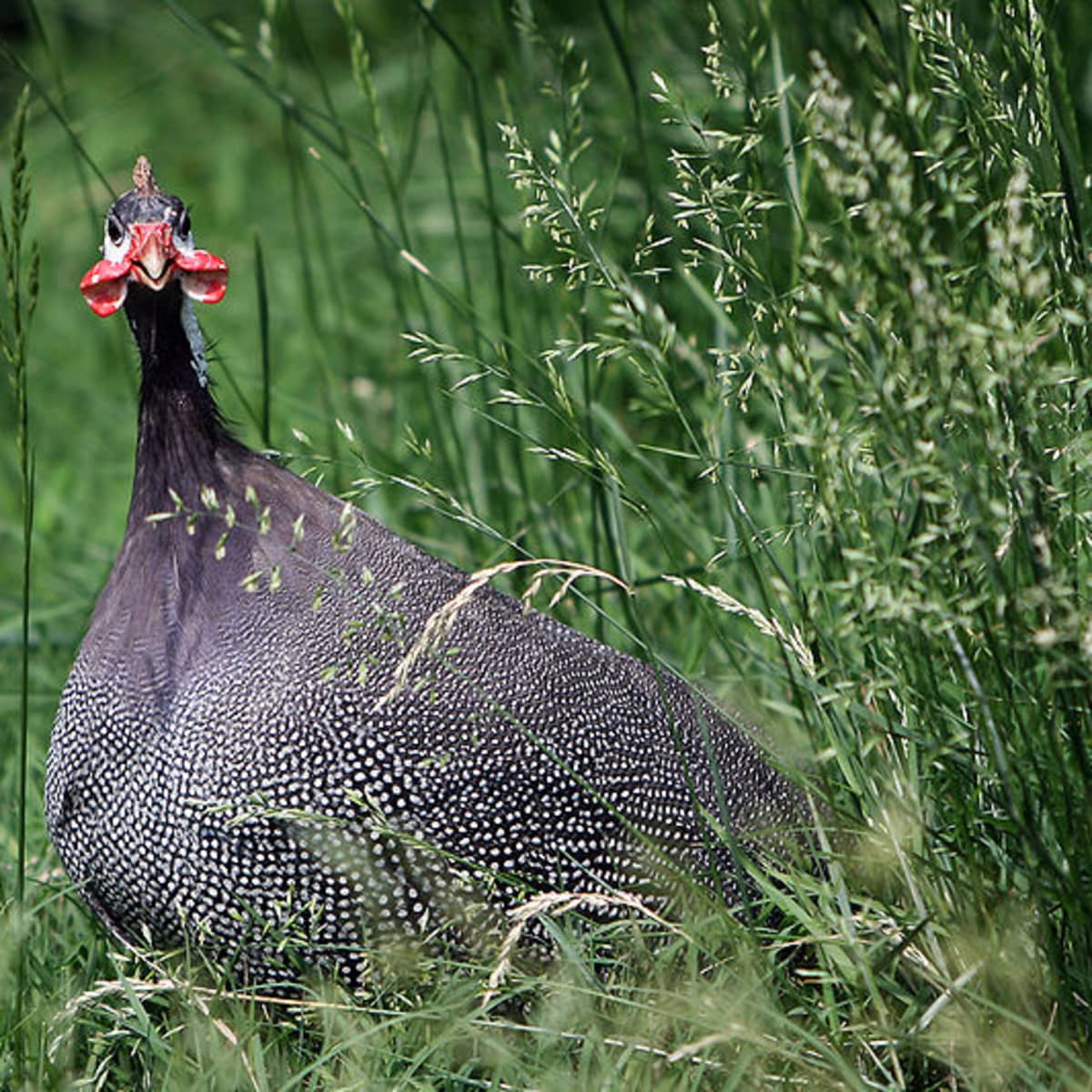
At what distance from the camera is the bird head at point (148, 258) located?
2312mm

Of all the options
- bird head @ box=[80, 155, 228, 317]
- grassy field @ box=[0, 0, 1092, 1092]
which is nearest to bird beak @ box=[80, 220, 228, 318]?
bird head @ box=[80, 155, 228, 317]

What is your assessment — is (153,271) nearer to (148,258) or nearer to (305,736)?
(148,258)

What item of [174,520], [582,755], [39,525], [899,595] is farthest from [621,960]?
[39,525]

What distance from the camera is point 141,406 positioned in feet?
8.13

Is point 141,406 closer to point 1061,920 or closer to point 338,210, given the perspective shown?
point 1061,920

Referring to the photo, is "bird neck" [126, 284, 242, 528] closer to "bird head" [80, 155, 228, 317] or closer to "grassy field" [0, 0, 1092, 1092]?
"bird head" [80, 155, 228, 317]

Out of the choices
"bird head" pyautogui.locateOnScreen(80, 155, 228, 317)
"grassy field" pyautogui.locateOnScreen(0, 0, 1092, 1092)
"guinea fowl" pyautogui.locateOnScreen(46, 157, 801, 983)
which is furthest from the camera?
"bird head" pyautogui.locateOnScreen(80, 155, 228, 317)

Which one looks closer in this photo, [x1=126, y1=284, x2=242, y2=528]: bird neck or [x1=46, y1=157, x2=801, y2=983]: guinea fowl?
[x1=46, y1=157, x2=801, y2=983]: guinea fowl

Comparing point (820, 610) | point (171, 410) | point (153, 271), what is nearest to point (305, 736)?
point (171, 410)

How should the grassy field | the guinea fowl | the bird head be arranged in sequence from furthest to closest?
the bird head → the guinea fowl → the grassy field

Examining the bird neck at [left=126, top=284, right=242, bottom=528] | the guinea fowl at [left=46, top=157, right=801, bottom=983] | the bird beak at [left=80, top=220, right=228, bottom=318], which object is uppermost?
the bird beak at [left=80, top=220, right=228, bottom=318]

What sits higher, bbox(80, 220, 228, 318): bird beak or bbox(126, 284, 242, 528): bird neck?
bbox(80, 220, 228, 318): bird beak

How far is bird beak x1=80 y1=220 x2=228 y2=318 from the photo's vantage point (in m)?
2.31

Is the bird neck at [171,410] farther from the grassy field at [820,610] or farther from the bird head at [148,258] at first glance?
the grassy field at [820,610]
